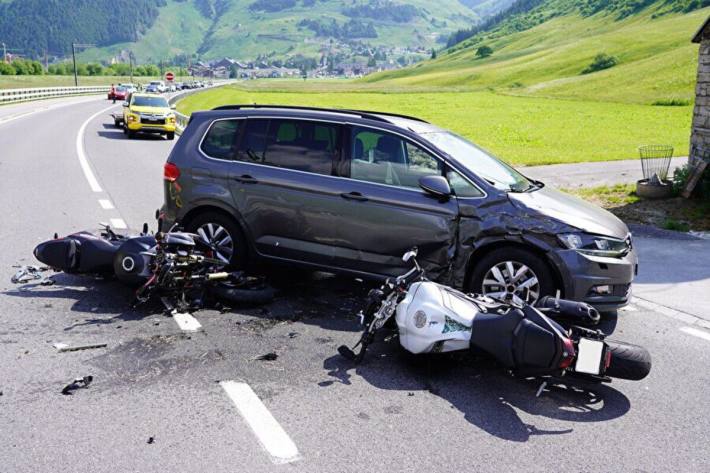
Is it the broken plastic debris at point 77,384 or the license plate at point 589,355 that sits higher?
the license plate at point 589,355

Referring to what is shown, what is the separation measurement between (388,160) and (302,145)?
3.18 feet

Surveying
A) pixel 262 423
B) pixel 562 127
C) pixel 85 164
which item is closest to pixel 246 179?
pixel 262 423

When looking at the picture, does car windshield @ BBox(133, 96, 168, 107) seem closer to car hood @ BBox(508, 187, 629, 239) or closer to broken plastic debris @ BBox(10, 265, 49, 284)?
broken plastic debris @ BBox(10, 265, 49, 284)

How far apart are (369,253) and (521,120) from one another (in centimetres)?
4155

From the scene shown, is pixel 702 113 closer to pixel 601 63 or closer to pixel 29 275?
pixel 29 275

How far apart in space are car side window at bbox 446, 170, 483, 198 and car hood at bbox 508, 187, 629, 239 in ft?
1.05

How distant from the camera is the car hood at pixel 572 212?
20.6ft

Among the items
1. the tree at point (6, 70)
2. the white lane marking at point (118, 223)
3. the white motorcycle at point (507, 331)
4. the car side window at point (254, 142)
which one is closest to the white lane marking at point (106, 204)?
the white lane marking at point (118, 223)

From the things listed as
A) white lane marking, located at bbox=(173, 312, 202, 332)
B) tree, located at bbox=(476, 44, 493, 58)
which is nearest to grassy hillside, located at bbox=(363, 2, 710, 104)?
tree, located at bbox=(476, 44, 493, 58)

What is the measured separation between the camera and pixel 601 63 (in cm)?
10731

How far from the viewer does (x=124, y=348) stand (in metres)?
5.62

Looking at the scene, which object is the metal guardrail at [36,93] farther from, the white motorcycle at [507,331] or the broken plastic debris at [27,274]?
the white motorcycle at [507,331]

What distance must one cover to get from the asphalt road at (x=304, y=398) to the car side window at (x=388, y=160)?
51.2 inches

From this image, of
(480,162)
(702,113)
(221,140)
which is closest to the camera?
(480,162)
